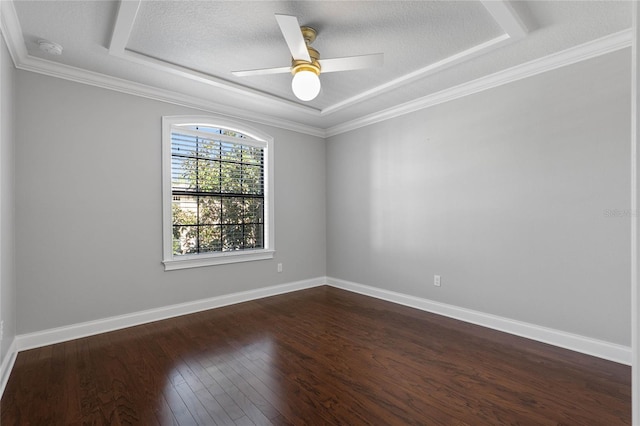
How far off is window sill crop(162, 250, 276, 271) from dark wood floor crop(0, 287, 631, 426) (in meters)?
0.68

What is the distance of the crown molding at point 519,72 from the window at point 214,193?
1829 millimetres

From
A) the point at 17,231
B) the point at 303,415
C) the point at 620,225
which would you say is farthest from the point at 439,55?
the point at 17,231

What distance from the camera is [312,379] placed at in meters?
2.17

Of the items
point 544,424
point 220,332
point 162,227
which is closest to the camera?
point 544,424

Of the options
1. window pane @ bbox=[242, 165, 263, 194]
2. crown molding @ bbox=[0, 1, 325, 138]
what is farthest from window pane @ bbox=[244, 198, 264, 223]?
crown molding @ bbox=[0, 1, 325, 138]

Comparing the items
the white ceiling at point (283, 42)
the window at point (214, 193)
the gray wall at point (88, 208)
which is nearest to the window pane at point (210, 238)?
the window at point (214, 193)

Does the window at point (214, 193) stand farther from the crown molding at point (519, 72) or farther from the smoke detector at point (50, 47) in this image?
the crown molding at point (519, 72)

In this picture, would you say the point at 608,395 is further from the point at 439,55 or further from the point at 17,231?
the point at 17,231

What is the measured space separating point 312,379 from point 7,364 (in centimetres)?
228

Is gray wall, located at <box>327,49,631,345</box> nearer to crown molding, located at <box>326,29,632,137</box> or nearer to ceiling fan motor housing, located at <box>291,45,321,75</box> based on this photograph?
crown molding, located at <box>326,29,632,137</box>

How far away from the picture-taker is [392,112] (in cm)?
402

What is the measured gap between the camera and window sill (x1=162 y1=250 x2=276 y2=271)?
3.50m

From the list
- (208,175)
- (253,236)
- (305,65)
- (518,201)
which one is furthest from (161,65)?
(518,201)

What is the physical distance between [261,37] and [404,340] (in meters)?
2.92
